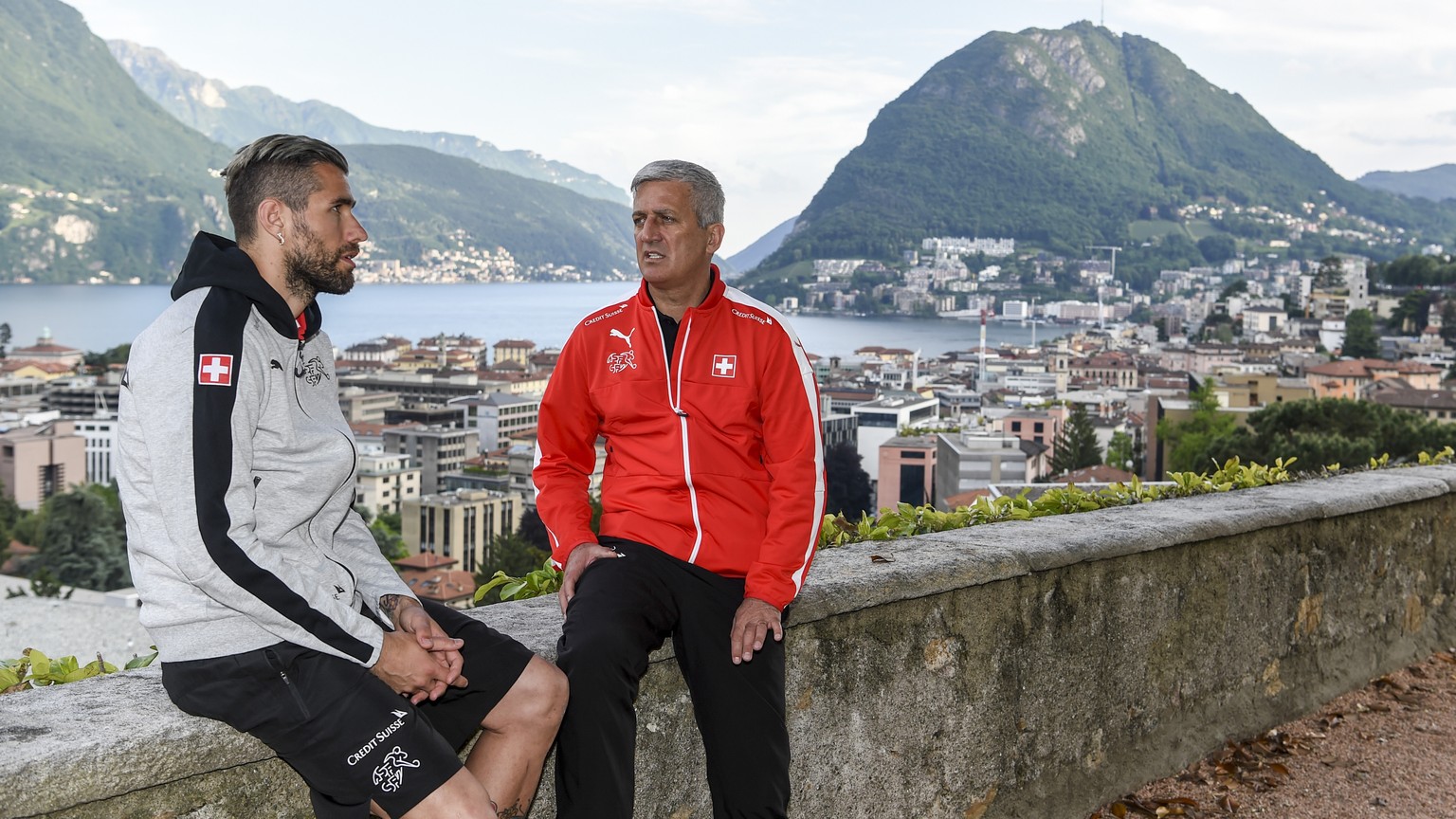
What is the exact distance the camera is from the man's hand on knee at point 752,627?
5.40 feet

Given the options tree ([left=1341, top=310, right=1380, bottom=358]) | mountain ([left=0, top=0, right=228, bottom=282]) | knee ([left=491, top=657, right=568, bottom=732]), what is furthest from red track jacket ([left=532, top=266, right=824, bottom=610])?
mountain ([left=0, top=0, right=228, bottom=282])

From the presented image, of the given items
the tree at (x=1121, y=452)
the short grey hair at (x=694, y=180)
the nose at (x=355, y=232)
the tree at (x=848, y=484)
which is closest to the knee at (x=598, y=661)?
the nose at (x=355, y=232)

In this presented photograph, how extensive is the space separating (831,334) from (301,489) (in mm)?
109738

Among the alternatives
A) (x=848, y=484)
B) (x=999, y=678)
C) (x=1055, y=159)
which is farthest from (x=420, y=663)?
(x=1055, y=159)

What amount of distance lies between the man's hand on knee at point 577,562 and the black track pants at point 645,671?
21 mm

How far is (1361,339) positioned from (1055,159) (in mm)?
104969

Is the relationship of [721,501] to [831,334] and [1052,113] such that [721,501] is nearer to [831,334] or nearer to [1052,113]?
[831,334]

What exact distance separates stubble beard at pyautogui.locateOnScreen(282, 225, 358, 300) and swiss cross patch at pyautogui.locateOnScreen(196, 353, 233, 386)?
213mm

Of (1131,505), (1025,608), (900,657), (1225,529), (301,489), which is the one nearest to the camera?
(301,489)

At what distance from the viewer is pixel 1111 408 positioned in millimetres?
53344

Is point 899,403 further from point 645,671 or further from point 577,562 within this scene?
point 645,671

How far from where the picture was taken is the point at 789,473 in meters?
1.76

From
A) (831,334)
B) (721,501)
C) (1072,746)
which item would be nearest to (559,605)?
(721,501)

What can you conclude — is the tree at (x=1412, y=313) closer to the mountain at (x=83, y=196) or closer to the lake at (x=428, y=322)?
the lake at (x=428, y=322)
